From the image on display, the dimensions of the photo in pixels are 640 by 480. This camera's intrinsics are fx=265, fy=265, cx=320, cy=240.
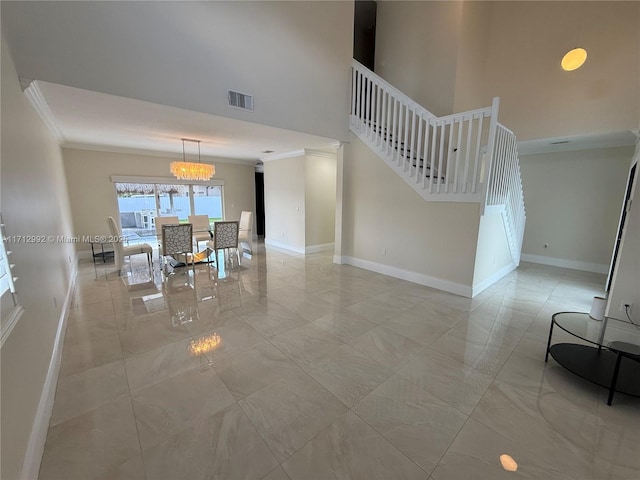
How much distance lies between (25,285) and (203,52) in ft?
9.97

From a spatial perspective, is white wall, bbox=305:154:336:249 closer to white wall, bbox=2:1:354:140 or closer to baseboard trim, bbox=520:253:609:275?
white wall, bbox=2:1:354:140

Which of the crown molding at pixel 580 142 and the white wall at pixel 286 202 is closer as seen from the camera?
the crown molding at pixel 580 142

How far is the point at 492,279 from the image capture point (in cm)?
455

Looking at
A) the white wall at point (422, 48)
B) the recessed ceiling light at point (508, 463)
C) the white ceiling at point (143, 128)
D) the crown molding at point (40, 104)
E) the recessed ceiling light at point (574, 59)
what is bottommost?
the recessed ceiling light at point (508, 463)

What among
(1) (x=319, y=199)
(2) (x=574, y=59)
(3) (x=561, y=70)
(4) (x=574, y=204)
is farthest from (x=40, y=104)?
(4) (x=574, y=204)

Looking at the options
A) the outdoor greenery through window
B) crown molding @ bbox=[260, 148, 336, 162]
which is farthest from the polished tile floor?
the outdoor greenery through window

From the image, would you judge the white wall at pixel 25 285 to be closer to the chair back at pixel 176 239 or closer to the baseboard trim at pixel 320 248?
the chair back at pixel 176 239

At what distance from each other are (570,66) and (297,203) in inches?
217

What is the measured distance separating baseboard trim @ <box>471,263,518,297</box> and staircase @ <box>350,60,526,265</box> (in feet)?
0.94

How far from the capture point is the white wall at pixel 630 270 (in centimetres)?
270

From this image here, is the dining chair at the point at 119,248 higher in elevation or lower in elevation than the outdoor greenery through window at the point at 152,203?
lower

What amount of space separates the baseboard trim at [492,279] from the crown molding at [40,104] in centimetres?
569

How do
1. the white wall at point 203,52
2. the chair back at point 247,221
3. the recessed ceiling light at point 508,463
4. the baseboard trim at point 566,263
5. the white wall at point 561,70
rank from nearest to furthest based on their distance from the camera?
the recessed ceiling light at point 508,463, the white wall at point 203,52, the white wall at point 561,70, the baseboard trim at point 566,263, the chair back at point 247,221

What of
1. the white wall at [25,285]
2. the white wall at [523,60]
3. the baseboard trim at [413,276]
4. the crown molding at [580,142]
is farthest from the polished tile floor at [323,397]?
the white wall at [523,60]
